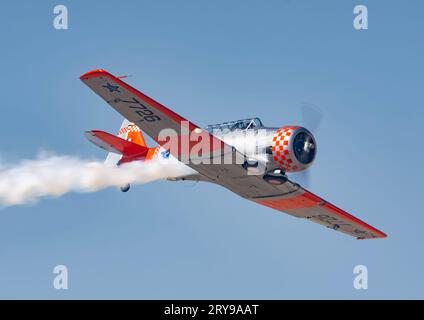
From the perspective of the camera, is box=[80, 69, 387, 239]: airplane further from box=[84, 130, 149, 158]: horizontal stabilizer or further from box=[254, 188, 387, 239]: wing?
box=[254, 188, 387, 239]: wing

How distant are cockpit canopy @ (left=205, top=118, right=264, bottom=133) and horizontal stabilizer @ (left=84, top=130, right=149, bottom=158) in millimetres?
3226

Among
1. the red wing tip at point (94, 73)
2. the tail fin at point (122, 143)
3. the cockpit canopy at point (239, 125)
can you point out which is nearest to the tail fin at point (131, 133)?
the tail fin at point (122, 143)

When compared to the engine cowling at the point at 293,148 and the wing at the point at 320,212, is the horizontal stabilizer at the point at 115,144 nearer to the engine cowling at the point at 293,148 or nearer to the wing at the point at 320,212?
the wing at the point at 320,212

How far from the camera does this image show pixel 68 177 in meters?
27.4

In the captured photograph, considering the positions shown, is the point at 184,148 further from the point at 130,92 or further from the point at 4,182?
the point at 4,182

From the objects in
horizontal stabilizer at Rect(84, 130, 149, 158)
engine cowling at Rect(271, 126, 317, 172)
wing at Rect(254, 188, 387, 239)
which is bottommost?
wing at Rect(254, 188, 387, 239)

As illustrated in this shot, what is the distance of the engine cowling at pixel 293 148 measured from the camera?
23.8m

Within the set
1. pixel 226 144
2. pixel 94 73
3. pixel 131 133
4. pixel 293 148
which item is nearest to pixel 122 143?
pixel 131 133

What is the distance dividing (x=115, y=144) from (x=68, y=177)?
1854mm

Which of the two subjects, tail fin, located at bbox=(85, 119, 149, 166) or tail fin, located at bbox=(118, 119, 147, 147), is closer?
tail fin, located at bbox=(85, 119, 149, 166)

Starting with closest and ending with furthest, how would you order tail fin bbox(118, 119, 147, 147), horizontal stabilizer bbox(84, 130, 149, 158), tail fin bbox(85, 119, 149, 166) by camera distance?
1. horizontal stabilizer bbox(84, 130, 149, 158)
2. tail fin bbox(85, 119, 149, 166)
3. tail fin bbox(118, 119, 147, 147)

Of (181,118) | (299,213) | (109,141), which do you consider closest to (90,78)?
(181,118)

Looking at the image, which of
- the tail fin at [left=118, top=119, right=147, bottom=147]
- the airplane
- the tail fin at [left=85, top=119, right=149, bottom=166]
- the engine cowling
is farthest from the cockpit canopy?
the tail fin at [left=118, top=119, right=147, bottom=147]

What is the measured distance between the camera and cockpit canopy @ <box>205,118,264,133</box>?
24609 millimetres
